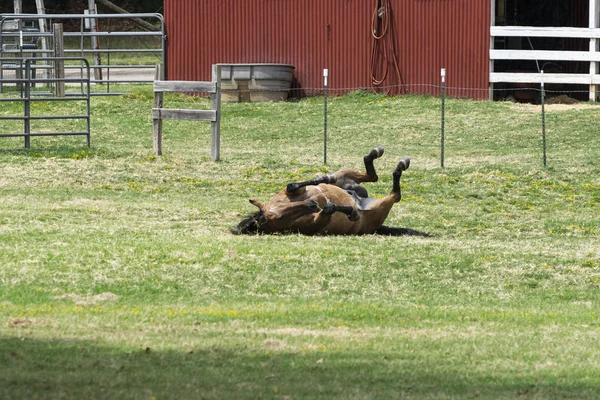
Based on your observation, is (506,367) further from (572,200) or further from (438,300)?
(572,200)

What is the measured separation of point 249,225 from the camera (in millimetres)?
11992

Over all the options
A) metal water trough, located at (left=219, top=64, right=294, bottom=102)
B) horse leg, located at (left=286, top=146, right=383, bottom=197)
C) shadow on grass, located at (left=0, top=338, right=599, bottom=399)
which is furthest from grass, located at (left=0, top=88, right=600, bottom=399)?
metal water trough, located at (left=219, top=64, right=294, bottom=102)

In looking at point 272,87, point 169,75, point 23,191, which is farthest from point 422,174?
point 169,75

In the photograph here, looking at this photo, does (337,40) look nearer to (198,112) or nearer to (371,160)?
(198,112)

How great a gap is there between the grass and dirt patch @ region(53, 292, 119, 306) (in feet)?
0.10

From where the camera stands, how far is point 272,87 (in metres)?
28.5

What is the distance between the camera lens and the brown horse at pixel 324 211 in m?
11.7

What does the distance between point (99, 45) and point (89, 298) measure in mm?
30794

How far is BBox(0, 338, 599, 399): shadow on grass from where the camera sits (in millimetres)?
6027

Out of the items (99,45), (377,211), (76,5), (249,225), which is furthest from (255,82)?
(76,5)

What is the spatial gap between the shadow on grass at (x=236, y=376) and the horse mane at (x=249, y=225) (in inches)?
192

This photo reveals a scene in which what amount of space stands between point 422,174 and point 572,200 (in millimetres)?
2992

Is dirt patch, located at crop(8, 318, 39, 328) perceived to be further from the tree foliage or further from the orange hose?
the tree foliage

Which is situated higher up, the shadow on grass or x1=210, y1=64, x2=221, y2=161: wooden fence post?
x1=210, y1=64, x2=221, y2=161: wooden fence post
